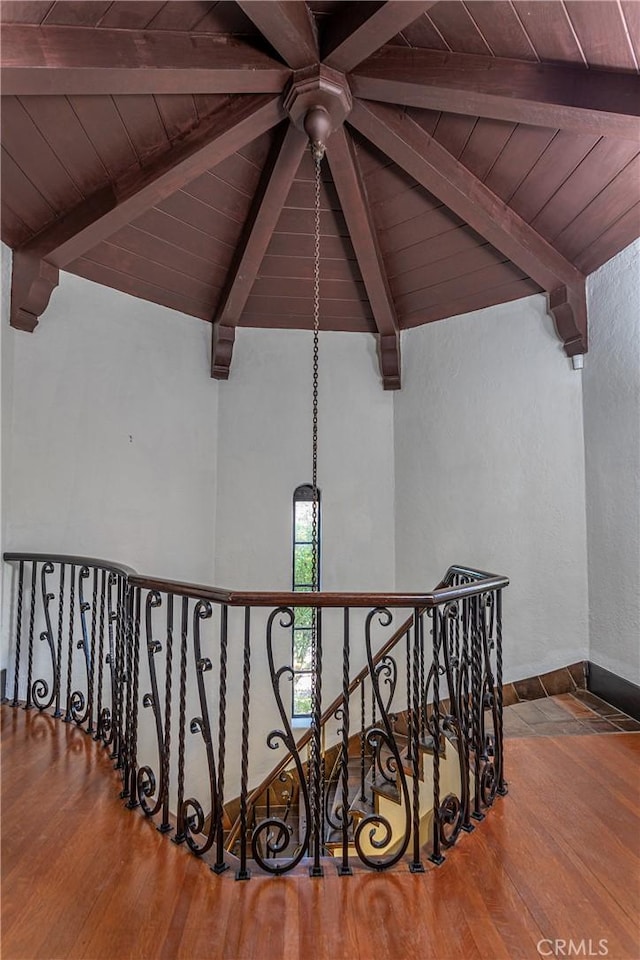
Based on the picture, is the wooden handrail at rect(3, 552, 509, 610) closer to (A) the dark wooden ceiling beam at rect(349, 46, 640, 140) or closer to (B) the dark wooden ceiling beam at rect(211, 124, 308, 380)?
(A) the dark wooden ceiling beam at rect(349, 46, 640, 140)

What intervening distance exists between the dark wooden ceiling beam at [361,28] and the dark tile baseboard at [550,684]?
3.75 m

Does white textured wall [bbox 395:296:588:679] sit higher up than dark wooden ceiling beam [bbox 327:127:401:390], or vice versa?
dark wooden ceiling beam [bbox 327:127:401:390]

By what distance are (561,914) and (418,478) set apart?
128 inches

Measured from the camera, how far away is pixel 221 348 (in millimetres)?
4480

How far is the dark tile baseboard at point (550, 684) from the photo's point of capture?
11.7 ft

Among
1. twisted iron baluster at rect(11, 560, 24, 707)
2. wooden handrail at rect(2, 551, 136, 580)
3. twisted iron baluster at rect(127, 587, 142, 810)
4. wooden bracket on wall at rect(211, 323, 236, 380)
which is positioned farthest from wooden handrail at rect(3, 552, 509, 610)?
wooden bracket on wall at rect(211, 323, 236, 380)

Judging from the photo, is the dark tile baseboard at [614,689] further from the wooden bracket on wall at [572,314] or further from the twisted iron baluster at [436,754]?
the wooden bracket on wall at [572,314]

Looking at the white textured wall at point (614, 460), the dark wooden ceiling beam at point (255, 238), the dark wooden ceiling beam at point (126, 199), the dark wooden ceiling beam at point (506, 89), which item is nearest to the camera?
the dark wooden ceiling beam at point (506, 89)

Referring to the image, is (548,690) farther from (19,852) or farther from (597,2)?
(597,2)

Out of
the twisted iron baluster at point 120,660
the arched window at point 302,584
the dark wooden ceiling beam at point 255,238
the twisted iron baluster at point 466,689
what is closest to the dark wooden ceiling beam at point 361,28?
the dark wooden ceiling beam at point 255,238

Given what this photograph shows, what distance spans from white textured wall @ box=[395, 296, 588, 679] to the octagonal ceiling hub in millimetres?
2113

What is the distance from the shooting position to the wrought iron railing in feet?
5.85

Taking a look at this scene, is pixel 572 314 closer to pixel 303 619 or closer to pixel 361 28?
pixel 361 28

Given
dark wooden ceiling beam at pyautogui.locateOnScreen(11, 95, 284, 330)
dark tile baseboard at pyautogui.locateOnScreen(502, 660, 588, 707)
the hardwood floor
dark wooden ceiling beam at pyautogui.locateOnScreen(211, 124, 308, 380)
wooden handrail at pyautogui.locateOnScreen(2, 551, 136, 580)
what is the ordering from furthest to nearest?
1. dark tile baseboard at pyautogui.locateOnScreen(502, 660, 588, 707)
2. dark wooden ceiling beam at pyautogui.locateOnScreen(211, 124, 308, 380)
3. dark wooden ceiling beam at pyautogui.locateOnScreen(11, 95, 284, 330)
4. wooden handrail at pyautogui.locateOnScreen(2, 551, 136, 580)
5. the hardwood floor
